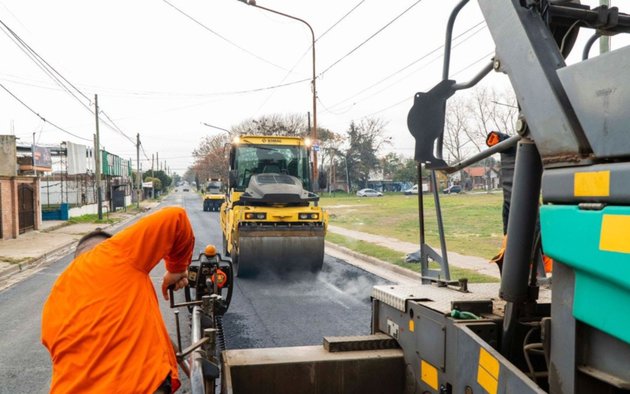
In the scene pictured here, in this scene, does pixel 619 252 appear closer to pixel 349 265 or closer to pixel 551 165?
pixel 551 165

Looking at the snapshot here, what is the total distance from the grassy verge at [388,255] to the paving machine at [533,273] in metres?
7.34

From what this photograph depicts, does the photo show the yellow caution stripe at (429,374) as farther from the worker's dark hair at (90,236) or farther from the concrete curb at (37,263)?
the concrete curb at (37,263)

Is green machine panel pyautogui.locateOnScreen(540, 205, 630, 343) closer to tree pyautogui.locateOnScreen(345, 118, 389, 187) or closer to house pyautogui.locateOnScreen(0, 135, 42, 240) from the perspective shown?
house pyautogui.locateOnScreen(0, 135, 42, 240)

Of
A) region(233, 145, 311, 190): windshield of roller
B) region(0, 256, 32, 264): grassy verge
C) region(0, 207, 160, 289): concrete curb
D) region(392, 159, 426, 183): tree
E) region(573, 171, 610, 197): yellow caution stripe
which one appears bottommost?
region(0, 207, 160, 289): concrete curb

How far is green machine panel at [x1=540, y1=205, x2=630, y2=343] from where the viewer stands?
161cm

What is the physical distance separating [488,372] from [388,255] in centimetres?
1184

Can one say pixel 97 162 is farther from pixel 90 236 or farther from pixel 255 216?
pixel 90 236

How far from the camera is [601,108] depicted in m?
1.72

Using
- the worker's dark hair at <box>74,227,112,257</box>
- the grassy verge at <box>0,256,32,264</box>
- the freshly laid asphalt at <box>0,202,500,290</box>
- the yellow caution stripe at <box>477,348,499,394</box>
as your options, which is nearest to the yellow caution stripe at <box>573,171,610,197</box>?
the yellow caution stripe at <box>477,348,499,394</box>

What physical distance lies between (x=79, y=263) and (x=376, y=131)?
7934cm

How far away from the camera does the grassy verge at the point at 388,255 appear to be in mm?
10703

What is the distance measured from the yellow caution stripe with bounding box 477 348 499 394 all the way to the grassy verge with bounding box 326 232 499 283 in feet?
26.2

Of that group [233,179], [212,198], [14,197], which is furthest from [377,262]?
[212,198]

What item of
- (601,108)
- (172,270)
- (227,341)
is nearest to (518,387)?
(601,108)
